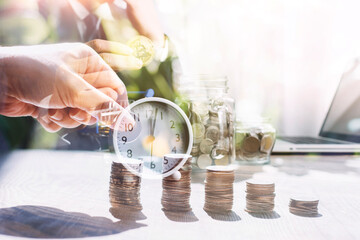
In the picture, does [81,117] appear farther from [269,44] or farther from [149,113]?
[269,44]

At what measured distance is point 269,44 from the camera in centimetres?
212

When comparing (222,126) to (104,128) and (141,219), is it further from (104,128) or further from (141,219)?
(141,219)

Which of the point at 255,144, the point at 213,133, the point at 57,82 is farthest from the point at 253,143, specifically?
the point at 57,82

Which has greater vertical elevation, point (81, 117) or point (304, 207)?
point (81, 117)

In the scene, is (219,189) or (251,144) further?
(251,144)

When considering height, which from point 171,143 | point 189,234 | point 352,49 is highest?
point 352,49

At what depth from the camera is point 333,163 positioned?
1.34 metres

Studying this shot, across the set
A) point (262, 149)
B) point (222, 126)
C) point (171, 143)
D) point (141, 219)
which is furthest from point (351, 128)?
point (141, 219)

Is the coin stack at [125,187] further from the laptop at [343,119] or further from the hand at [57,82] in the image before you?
the laptop at [343,119]

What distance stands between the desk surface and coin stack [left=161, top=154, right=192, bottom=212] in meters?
0.02

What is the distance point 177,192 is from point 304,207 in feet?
0.83

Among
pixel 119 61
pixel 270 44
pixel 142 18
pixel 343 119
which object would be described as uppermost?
pixel 270 44

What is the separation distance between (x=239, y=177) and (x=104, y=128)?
43 centimetres

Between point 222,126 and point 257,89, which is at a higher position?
point 257,89
